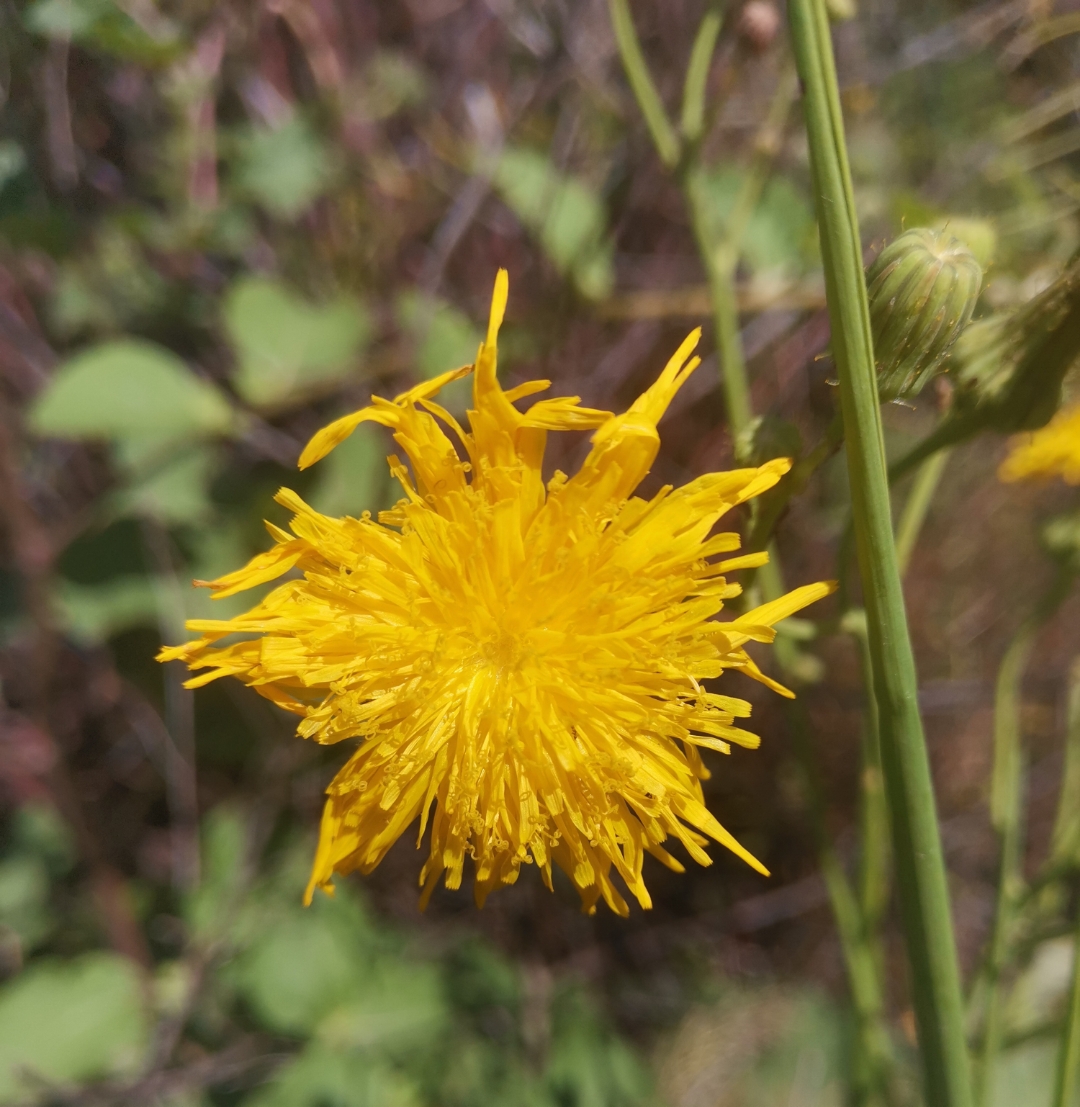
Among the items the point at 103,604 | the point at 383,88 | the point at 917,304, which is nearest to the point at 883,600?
the point at 917,304

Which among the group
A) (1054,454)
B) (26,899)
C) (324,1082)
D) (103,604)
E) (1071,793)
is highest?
(1054,454)

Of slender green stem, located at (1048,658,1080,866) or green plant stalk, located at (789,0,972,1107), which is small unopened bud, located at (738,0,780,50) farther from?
slender green stem, located at (1048,658,1080,866)

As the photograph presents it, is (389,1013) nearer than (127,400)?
No

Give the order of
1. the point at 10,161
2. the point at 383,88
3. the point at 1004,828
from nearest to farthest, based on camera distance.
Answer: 1. the point at 1004,828
2. the point at 10,161
3. the point at 383,88

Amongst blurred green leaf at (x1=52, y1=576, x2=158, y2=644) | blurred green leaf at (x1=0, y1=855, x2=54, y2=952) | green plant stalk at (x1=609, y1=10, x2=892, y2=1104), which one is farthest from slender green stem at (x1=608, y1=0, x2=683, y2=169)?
blurred green leaf at (x1=0, y1=855, x2=54, y2=952)

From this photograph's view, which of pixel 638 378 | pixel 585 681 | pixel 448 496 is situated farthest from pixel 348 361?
pixel 585 681

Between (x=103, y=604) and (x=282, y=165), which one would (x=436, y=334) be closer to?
(x=282, y=165)

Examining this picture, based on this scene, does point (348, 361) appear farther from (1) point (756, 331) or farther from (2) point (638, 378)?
(1) point (756, 331)

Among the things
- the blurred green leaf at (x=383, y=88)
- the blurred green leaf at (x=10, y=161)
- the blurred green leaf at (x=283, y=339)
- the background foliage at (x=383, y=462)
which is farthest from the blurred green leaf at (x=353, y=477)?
the blurred green leaf at (x=383, y=88)

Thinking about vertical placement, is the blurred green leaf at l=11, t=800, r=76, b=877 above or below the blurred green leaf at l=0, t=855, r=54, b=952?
above
